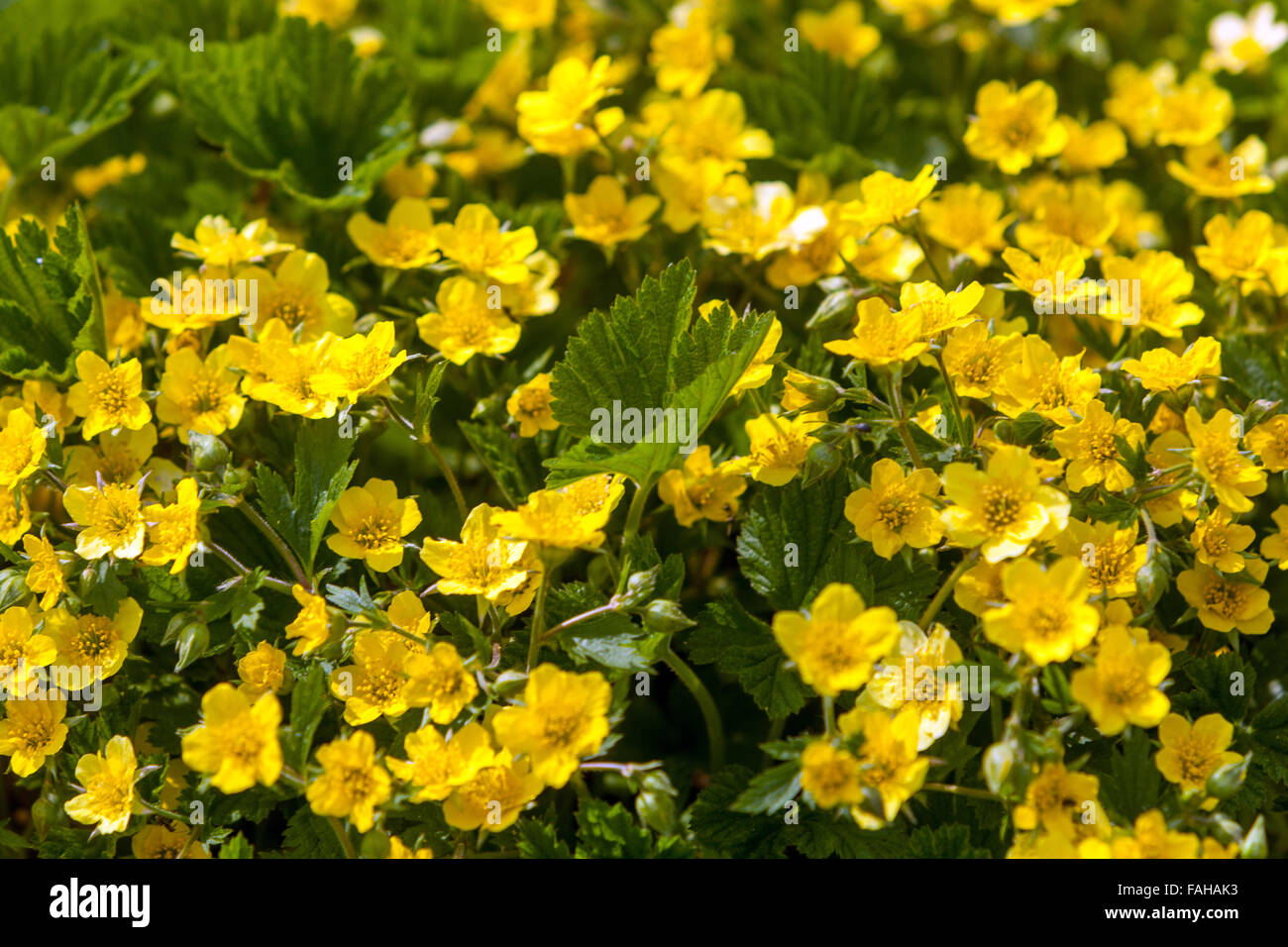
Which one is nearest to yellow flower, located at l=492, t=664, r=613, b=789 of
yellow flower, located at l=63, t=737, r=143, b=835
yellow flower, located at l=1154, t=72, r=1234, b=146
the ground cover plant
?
the ground cover plant

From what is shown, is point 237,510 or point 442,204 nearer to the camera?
point 237,510

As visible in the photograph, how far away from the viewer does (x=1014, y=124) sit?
74.1 inches

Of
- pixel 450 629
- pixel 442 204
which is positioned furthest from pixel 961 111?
pixel 450 629

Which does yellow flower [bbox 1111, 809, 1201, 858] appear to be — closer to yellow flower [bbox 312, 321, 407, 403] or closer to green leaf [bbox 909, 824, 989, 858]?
green leaf [bbox 909, 824, 989, 858]

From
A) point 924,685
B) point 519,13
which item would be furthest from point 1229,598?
point 519,13

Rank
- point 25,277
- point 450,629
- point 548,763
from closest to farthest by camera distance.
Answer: point 548,763 < point 450,629 < point 25,277

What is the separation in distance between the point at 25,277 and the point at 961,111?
1.67m

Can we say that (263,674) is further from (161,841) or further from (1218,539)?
(1218,539)

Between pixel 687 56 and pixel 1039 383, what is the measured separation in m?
1.06

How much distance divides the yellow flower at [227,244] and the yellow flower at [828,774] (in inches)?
40.8

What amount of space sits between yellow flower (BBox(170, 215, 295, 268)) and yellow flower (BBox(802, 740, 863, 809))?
1.04 meters

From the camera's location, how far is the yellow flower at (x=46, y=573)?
133 centimetres
